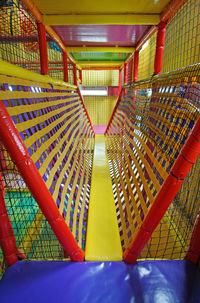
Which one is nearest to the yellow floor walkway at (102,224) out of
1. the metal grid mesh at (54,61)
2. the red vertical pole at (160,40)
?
the red vertical pole at (160,40)

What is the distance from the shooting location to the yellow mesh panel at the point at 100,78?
296 inches

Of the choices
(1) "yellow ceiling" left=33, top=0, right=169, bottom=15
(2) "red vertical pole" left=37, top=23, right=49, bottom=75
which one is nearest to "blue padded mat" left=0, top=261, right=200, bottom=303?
(2) "red vertical pole" left=37, top=23, right=49, bottom=75

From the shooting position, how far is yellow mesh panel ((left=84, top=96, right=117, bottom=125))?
788 cm

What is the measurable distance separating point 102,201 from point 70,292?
3.25 ft

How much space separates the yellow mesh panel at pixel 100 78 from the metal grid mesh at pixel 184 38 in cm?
432

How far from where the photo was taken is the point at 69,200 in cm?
160

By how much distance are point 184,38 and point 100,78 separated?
5228 millimetres

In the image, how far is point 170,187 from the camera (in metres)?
0.92

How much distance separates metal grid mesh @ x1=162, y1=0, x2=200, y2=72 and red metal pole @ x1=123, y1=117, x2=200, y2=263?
197cm

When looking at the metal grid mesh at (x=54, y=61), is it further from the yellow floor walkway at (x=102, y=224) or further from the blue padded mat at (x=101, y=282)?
the blue padded mat at (x=101, y=282)

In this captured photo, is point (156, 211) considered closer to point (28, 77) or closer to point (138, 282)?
point (138, 282)

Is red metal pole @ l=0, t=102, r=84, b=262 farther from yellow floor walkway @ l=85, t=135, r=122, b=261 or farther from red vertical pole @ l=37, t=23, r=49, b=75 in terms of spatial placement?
red vertical pole @ l=37, t=23, r=49, b=75

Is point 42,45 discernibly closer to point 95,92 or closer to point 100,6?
point 100,6

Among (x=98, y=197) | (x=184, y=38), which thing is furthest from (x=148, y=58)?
(x=98, y=197)
